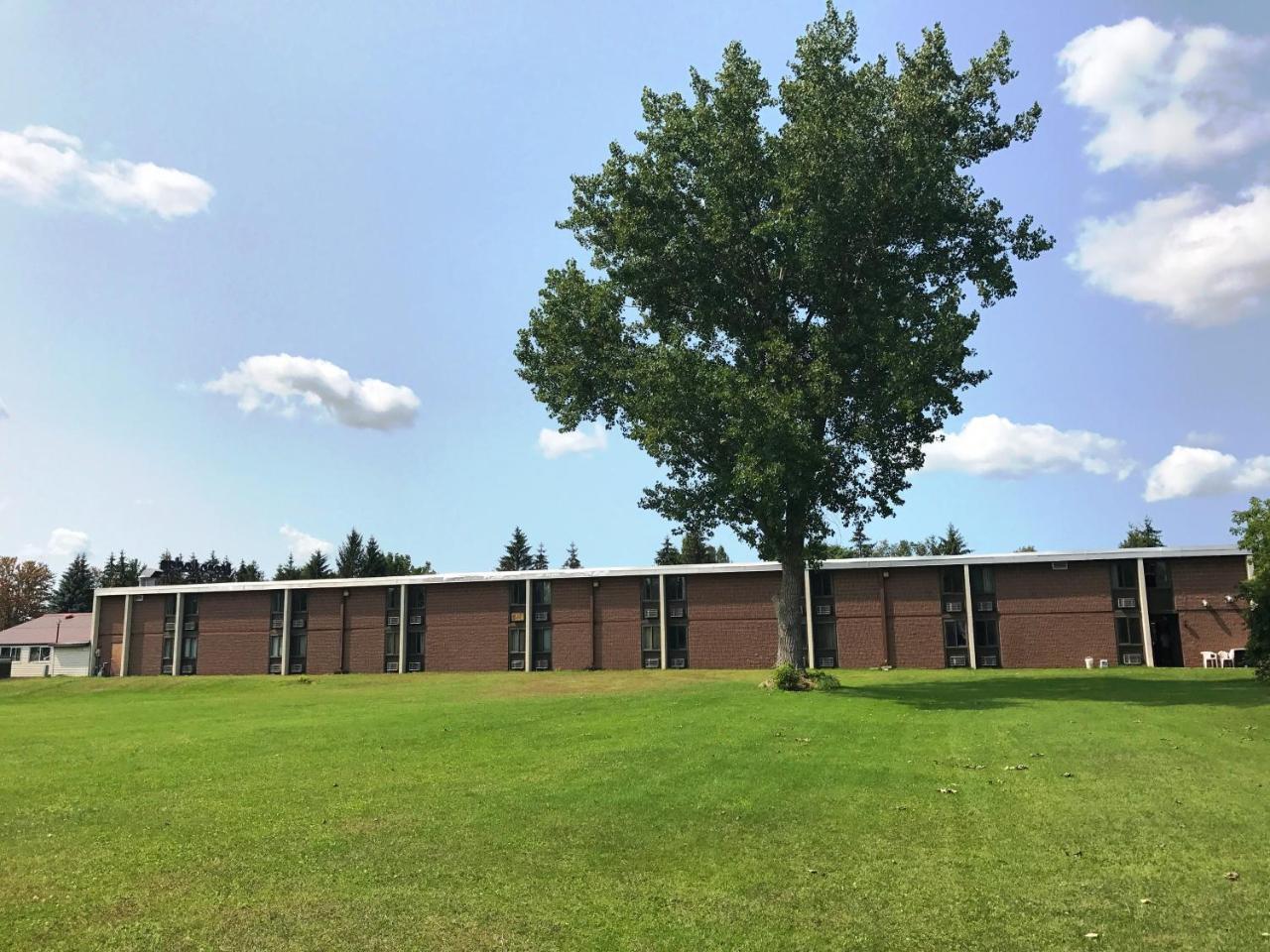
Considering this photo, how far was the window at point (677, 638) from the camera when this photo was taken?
54.3 m

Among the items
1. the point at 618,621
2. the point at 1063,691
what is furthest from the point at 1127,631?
the point at 618,621

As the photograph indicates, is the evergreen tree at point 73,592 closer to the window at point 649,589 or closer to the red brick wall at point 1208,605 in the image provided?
the window at point 649,589

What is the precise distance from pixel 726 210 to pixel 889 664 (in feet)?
101

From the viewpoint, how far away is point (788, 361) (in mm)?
29469

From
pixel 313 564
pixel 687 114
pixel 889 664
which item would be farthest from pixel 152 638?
pixel 687 114

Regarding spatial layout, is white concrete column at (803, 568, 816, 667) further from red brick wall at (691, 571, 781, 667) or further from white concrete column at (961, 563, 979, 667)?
white concrete column at (961, 563, 979, 667)

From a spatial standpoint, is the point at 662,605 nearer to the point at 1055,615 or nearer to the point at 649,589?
the point at 649,589

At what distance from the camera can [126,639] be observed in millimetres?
67625

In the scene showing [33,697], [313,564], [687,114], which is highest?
[687,114]

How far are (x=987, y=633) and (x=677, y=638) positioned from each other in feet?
58.0

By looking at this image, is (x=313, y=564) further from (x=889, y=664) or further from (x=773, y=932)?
(x=773, y=932)

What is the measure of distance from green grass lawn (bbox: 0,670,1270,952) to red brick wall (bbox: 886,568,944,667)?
31173 mm

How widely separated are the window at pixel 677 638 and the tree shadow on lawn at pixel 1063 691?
2127 cm

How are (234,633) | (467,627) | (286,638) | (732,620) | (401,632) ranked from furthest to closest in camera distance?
(234,633) → (286,638) → (401,632) → (467,627) → (732,620)
